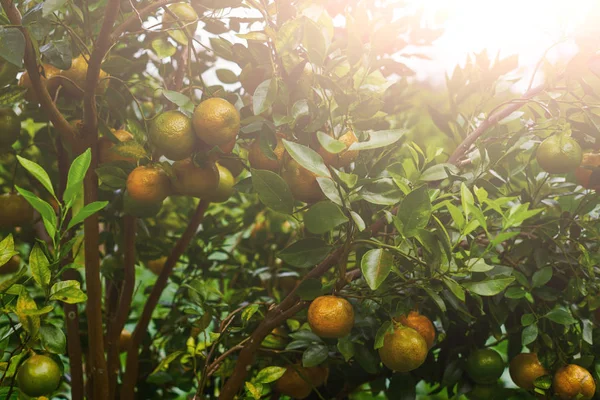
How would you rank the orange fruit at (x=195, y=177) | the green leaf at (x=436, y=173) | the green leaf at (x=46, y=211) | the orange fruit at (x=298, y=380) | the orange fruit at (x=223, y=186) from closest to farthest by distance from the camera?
1. the green leaf at (x=46, y=211)
2. the green leaf at (x=436, y=173)
3. the orange fruit at (x=195, y=177)
4. the orange fruit at (x=223, y=186)
5. the orange fruit at (x=298, y=380)

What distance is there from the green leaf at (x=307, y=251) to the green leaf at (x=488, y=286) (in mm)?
199

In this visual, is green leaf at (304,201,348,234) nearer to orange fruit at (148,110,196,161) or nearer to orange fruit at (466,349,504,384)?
orange fruit at (148,110,196,161)

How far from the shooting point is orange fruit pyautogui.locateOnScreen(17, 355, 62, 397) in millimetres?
756

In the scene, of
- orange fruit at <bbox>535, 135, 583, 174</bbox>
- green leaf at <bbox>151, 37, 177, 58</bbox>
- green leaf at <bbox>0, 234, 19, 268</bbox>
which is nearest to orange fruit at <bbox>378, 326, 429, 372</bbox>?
orange fruit at <bbox>535, 135, 583, 174</bbox>

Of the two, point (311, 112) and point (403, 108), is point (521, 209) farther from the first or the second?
point (403, 108)

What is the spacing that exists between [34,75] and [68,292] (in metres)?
0.32

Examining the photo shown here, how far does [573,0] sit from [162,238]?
3.22 ft

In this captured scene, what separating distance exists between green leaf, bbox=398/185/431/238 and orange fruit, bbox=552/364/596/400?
0.46 m

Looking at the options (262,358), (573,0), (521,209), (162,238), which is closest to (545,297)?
(521,209)

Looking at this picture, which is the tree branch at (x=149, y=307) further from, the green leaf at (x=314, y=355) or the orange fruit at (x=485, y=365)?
the orange fruit at (x=485, y=365)

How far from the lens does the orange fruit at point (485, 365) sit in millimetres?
1060

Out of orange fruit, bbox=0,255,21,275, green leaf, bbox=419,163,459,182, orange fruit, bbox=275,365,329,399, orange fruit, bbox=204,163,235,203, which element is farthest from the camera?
orange fruit, bbox=0,255,21,275

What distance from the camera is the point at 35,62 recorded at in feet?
2.72

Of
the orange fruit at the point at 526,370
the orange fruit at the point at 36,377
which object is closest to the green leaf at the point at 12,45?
the orange fruit at the point at 36,377
